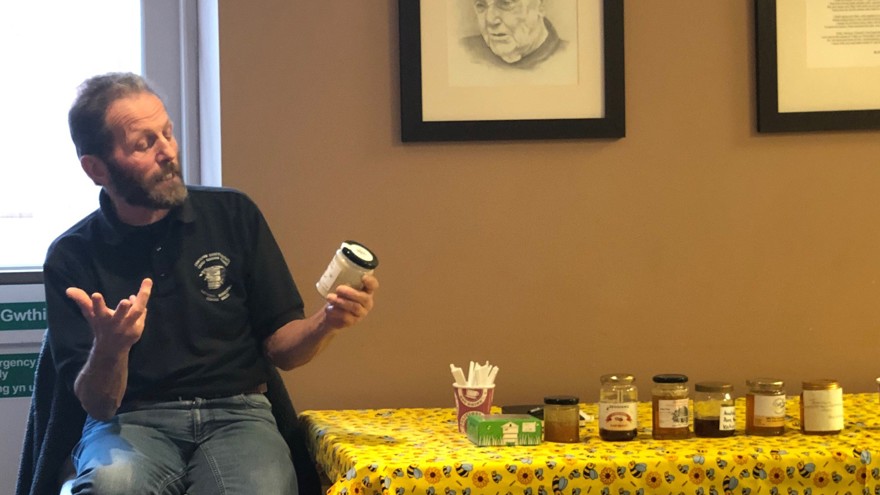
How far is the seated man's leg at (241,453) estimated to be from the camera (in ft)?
5.60

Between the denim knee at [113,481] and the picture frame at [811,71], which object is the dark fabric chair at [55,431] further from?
the picture frame at [811,71]

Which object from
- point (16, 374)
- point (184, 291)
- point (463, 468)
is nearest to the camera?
point (463, 468)

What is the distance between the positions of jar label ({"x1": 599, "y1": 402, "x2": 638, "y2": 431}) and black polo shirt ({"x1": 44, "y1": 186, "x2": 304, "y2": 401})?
62 cm

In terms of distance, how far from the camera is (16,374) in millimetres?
2355

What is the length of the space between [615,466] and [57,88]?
162cm

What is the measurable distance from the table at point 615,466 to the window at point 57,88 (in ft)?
3.38

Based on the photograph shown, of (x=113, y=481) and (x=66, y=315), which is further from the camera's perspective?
(x=66, y=315)

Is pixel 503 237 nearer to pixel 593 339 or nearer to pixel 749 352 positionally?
pixel 593 339

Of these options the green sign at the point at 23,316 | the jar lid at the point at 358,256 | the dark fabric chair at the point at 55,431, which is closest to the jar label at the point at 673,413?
the jar lid at the point at 358,256

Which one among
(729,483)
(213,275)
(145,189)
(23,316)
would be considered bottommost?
(729,483)

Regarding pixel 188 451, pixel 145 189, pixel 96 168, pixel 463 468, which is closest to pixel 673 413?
pixel 463 468

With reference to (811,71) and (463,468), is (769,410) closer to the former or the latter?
(463,468)

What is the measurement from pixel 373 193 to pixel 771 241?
3.02ft

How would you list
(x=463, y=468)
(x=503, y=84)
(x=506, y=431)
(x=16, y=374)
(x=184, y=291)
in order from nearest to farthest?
(x=463, y=468) → (x=506, y=431) → (x=184, y=291) → (x=503, y=84) → (x=16, y=374)
